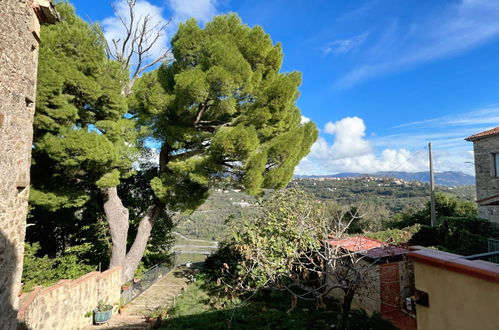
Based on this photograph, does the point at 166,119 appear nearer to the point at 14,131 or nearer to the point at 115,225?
the point at 115,225

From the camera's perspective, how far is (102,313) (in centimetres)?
668

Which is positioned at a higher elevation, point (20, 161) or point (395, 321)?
point (20, 161)

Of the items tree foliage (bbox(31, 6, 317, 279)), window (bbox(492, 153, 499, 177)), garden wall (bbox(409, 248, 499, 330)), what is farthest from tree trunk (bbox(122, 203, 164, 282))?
window (bbox(492, 153, 499, 177))

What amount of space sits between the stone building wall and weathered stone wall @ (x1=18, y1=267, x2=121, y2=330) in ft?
2.98

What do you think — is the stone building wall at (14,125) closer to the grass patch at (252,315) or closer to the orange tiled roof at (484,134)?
the grass patch at (252,315)

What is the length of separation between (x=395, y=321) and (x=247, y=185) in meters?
5.31

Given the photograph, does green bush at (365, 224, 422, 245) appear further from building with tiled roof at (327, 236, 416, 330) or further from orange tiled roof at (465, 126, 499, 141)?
orange tiled roof at (465, 126, 499, 141)

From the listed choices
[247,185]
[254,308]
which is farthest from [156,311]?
[247,185]

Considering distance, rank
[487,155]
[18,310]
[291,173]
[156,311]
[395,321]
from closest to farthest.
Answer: [18,310] → [395,321] → [156,311] → [291,173] → [487,155]

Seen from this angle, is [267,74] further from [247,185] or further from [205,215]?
[205,215]

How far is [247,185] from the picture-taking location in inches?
311

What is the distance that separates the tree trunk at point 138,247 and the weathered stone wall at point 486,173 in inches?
584

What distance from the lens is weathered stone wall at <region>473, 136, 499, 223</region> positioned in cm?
1202

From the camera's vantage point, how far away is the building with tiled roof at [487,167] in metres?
12.0
